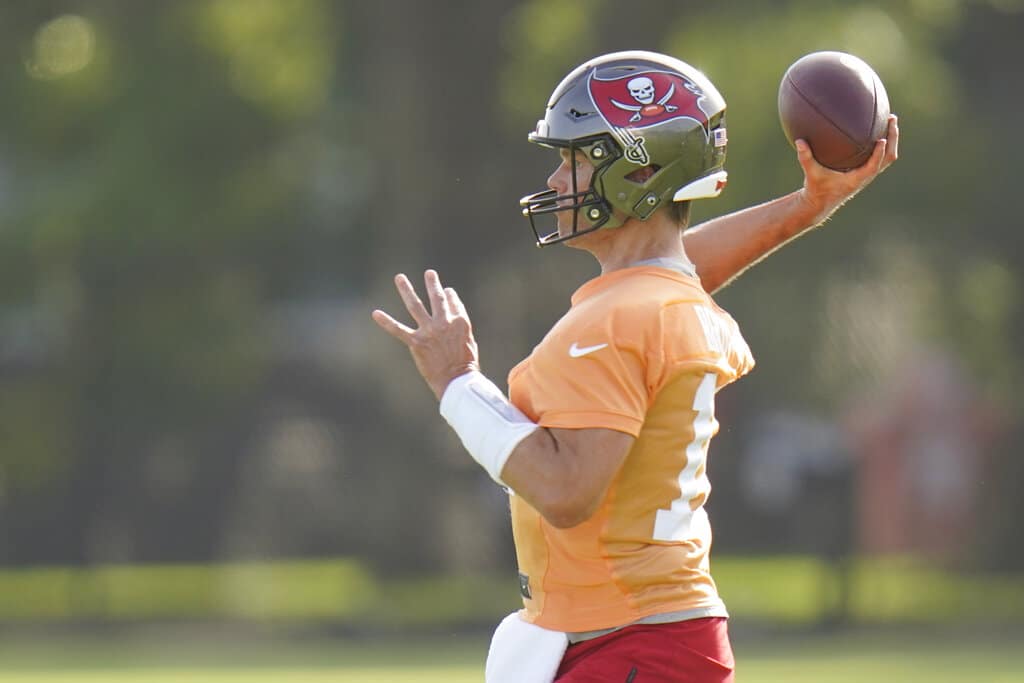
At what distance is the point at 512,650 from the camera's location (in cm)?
398

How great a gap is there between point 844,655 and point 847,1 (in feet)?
19.3

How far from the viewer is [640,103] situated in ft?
13.4

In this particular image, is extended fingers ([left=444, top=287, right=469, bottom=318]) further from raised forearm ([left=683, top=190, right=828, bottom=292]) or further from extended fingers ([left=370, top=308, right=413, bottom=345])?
raised forearm ([left=683, top=190, right=828, bottom=292])

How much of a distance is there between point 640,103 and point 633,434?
799 millimetres

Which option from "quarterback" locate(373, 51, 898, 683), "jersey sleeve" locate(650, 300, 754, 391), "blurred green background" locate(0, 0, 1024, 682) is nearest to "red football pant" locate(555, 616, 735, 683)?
"quarterback" locate(373, 51, 898, 683)

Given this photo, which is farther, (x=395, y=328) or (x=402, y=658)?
(x=402, y=658)

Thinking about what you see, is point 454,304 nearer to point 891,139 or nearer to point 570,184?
point 570,184

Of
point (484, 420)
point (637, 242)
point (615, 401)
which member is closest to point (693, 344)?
point (615, 401)

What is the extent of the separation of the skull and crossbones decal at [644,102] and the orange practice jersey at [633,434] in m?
0.37

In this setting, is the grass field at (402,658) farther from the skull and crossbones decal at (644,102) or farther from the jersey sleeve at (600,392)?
the jersey sleeve at (600,392)

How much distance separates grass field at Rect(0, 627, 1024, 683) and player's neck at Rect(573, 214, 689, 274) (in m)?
7.25

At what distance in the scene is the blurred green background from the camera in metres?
15.3

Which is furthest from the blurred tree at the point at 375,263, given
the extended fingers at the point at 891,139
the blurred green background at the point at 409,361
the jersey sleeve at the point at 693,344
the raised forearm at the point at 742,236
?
the jersey sleeve at the point at 693,344

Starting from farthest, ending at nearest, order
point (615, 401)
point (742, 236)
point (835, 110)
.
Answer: point (742, 236) < point (835, 110) < point (615, 401)
